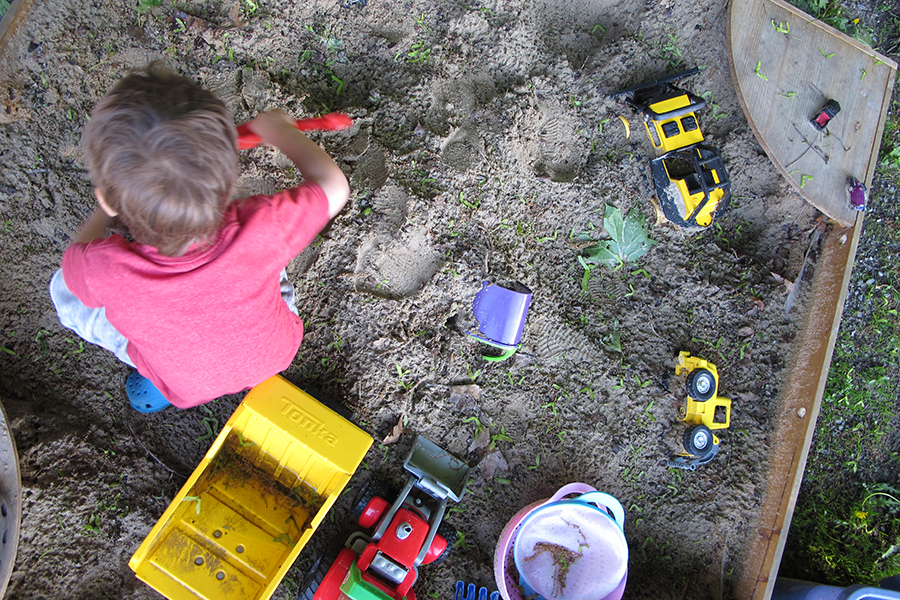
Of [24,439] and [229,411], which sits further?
[229,411]

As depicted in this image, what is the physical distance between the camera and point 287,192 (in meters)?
1.32

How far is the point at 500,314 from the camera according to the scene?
1.78 m

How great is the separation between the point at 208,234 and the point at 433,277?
0.82 metres

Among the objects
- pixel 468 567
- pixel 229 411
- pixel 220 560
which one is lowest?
pixel 468 567

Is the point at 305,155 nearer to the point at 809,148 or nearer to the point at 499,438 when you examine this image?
the point at 499,438

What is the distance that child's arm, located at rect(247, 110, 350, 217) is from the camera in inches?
55.2

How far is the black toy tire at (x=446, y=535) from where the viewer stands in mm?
1826

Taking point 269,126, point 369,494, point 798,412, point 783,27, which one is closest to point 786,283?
point 798,412

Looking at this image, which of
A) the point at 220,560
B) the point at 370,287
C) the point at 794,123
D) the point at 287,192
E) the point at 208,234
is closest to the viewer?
the point at 208,234

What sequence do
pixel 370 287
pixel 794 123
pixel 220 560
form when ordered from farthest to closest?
pixel 794 123 < pixel 370 287 < pixel 220 560

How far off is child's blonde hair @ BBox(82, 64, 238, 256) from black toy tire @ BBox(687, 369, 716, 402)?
1634 millimetres

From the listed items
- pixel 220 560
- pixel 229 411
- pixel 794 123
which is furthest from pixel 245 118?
pixel 794 123

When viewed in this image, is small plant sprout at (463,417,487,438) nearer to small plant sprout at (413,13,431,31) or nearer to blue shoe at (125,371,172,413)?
blue shoe at (125,371,172,413)

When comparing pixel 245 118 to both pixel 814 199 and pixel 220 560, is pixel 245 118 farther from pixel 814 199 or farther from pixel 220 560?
pixel 814 199
